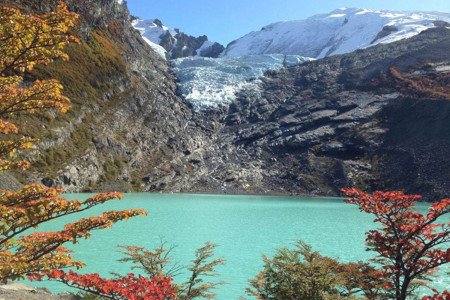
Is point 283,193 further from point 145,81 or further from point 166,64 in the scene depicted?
point 166,64

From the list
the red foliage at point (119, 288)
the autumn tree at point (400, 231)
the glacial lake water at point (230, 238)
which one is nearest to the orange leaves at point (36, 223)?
the red foliage at point (119, 288)

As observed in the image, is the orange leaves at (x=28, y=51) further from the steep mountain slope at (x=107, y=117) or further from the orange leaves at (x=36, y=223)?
the steep mountain slope at (x=107, y=117)

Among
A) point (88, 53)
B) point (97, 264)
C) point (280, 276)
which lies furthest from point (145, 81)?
point (280, 276)

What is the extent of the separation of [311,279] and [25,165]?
7.95 meters

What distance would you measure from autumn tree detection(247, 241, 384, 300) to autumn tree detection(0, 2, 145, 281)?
16.6 ft

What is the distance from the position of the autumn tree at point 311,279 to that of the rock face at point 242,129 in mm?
87022

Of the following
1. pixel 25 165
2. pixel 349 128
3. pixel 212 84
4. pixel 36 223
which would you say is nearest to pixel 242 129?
pixel 212 84

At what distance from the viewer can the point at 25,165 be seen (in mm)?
9109

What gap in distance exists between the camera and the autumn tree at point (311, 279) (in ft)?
36.2

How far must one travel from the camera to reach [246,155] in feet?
460

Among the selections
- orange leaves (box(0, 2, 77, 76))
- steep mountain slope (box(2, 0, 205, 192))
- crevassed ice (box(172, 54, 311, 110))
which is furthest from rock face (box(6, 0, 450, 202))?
orange leaves (box(0, 2, 77, 76))

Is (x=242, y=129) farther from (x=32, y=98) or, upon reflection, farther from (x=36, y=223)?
(x=36, y=223)

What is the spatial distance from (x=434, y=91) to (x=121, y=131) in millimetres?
109028

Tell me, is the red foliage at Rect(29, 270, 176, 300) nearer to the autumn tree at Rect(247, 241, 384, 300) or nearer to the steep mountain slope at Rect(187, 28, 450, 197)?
the autumn tree at Rect(247, 241, 384, 300)
